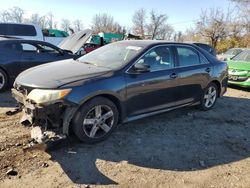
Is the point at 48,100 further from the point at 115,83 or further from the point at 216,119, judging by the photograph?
the point at 216,119

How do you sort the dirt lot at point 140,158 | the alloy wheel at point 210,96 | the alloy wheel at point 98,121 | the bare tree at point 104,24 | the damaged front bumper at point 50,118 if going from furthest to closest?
the bare tree at point 104,24
the alloy wheel at point 210,96
the alloy wheel at point 98,121
the damaged front bumper at point 50,118
the dirt lot at point 140,158

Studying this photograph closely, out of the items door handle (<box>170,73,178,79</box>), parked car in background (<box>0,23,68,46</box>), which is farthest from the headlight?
parked car in background (<box>0,23,68,46</box>)

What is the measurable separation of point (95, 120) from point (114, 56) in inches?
54.9

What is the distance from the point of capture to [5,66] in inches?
311

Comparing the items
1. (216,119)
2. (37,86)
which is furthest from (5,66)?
(216,119)

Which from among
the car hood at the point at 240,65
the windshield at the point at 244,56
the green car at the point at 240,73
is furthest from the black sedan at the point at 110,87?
the windshield at the point at 244,56

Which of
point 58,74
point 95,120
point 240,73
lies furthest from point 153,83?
point 240,73

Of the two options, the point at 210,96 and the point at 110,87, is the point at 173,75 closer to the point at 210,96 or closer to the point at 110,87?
the point at 110,87

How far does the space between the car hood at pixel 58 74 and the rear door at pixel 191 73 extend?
1762 millimetres

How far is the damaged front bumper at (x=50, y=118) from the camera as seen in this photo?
4168 mm

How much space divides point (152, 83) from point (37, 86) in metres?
1.99

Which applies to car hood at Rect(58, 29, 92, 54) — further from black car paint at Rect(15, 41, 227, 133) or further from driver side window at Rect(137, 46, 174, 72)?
driver side window at Rect(137, 46, 174, 72)

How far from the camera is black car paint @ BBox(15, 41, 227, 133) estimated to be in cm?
440

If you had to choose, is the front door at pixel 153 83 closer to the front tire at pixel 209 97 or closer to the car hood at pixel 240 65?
the front tire at pixel 209 97
